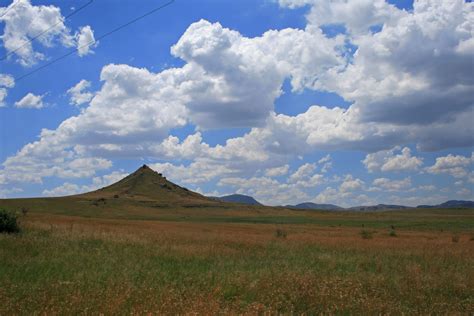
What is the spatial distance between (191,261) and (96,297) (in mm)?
8100

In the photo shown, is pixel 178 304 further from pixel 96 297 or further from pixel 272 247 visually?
pixel 272 247

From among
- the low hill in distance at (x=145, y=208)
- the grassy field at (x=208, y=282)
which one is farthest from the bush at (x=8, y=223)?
the low hill in distance at (x=145, y=208)

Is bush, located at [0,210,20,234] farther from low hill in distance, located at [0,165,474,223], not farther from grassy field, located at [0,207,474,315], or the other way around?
low hill in distance, located at [0,165,474,223]

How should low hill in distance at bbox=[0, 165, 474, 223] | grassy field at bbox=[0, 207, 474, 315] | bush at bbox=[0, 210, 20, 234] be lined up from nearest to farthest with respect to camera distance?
grassy field at bbox=[0, 207, 474, 315] < bush at bbox=[0, 210, 20, 234] < low hill in distance at bbox=[0, 165, 474, 223]

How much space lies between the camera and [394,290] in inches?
465

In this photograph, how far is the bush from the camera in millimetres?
23062

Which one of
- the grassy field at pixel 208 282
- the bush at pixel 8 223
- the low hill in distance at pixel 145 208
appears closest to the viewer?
the grassy field at pixel 208 282

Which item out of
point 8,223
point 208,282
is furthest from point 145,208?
point 208,282

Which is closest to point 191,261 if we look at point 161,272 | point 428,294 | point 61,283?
point 161,272

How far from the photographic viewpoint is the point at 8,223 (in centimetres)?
2342

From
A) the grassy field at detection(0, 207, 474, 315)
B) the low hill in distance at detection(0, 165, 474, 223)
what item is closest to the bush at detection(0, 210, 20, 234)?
the grassy field at detection(0, 207, 474, 315)

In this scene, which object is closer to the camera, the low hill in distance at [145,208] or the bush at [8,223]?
the bush at [8,223]

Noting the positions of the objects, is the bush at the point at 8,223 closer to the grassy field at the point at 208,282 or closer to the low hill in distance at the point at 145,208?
the grassy field at the point at 208,282

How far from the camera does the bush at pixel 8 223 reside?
23.1 metres
